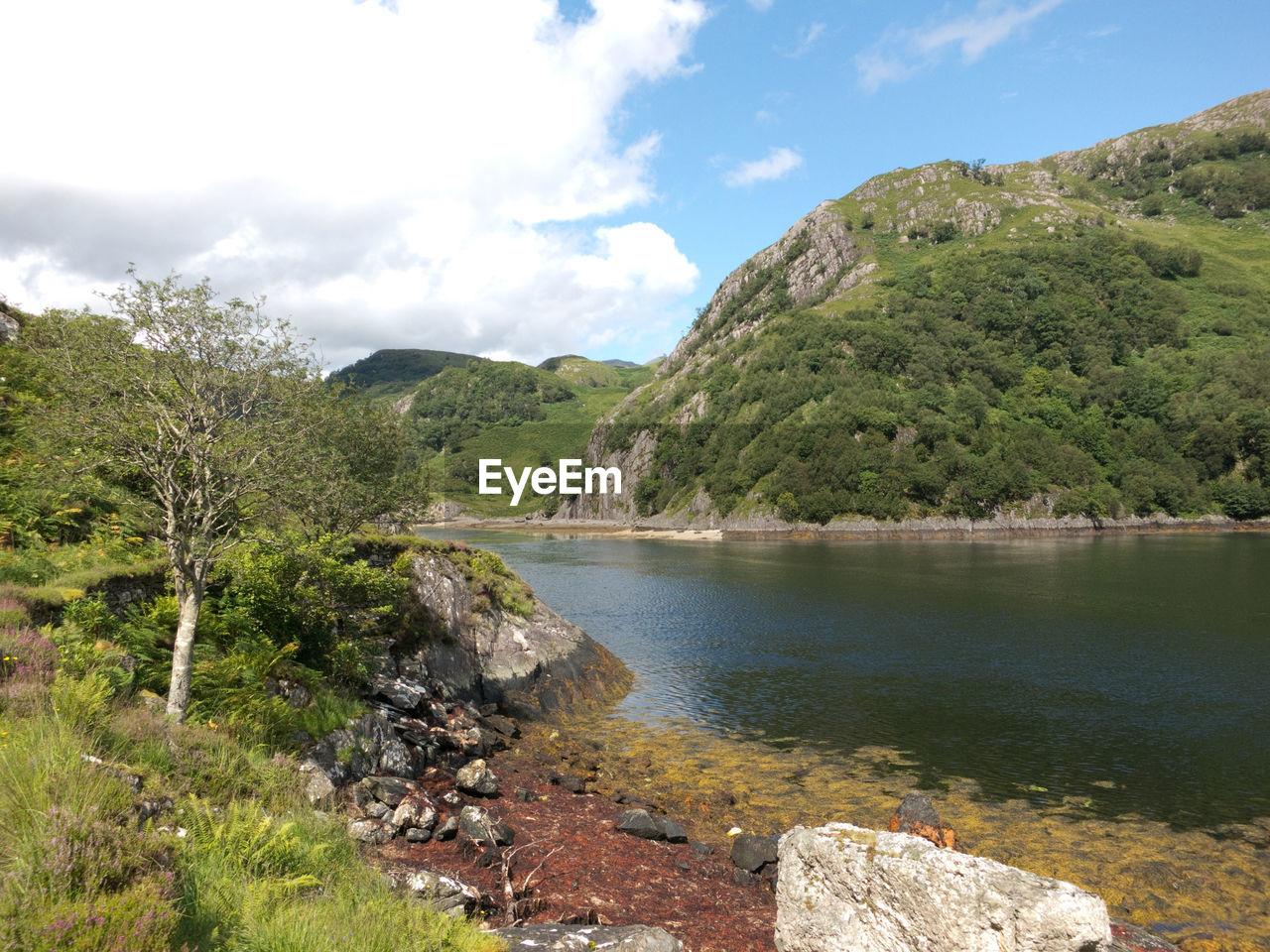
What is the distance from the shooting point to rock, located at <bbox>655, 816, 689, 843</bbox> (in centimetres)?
1667

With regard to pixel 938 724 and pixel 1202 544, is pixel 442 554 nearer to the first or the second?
pixel 938 724

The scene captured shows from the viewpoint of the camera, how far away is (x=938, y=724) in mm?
27469

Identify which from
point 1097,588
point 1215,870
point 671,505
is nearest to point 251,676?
point 1215,870

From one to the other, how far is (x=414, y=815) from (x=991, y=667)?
110 ft

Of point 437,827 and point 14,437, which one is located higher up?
point 14,437

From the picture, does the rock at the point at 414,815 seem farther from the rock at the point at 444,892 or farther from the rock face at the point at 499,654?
the rock face at the point at 499,654

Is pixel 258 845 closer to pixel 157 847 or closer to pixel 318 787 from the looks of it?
pixel 157 847

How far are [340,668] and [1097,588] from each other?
69.8 meters

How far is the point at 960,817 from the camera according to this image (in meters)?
19.4

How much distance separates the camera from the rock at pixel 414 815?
1391 centimetres

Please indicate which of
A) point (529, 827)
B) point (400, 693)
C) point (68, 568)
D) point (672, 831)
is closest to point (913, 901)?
point (672, 831)

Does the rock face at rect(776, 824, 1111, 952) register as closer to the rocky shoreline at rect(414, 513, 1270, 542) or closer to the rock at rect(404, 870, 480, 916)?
the rock at rect(404, 870, 480, 916)

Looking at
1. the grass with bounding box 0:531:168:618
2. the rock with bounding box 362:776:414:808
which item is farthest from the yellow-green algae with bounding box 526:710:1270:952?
the grass with bounding box 0:531:168:618

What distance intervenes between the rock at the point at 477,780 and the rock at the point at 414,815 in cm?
307
